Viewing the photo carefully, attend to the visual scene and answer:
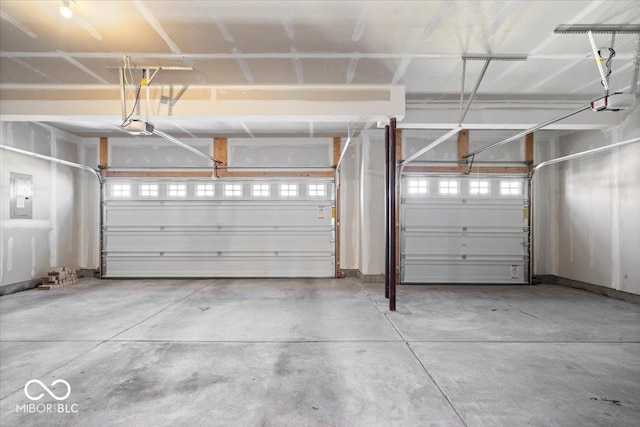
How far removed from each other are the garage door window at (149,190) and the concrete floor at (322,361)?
3.05 meters

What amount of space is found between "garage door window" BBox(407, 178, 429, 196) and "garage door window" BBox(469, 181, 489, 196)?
3.24ft

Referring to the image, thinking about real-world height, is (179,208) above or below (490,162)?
below

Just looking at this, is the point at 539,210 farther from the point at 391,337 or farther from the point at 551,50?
the point at 391,337

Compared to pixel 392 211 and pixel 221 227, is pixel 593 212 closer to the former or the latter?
pixel 392 211

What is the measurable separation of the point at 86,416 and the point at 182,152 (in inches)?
263

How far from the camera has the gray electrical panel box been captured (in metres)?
Answer: 6.31

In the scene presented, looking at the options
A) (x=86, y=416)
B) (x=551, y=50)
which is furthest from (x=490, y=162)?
(x=86, y=416)

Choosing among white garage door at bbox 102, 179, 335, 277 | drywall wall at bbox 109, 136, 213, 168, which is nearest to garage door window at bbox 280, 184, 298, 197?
white garage door at bbox 102, 179, 335, 277

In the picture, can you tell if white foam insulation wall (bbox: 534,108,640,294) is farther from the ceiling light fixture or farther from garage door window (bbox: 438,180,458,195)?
the ceiling light fixture

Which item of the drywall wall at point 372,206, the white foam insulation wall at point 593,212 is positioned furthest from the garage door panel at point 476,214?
the drywall wall at point 372,206

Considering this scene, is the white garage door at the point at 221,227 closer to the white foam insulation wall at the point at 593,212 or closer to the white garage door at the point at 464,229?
the white garage door at the point at 464,229

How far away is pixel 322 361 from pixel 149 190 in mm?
6679

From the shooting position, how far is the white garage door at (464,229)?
24.6 ft

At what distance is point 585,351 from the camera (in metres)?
3.52
